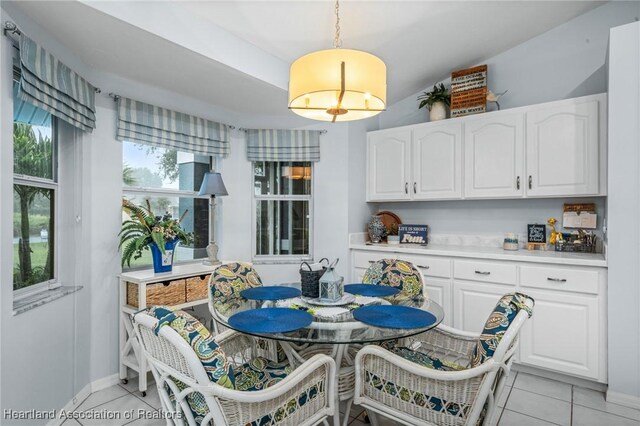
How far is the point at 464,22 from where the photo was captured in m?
2.84

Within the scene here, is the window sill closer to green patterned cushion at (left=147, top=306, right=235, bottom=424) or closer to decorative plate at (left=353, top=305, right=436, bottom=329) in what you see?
green patterned cushion at (left=147, top=306, right=235, bottom=424)

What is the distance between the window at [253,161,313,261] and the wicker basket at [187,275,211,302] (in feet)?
3.14

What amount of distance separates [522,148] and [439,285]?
4.56ft

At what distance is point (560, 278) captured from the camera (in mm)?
2674

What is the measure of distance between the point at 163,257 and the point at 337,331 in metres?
1.71

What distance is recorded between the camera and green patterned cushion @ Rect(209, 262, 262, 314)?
85.2 inches

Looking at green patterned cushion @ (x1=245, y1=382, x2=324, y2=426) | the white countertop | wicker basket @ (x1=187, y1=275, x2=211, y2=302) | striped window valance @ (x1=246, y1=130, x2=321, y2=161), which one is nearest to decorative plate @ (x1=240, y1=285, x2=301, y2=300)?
green patterned cushion @ (x1=245, y1=382, x2=324, y2=426)

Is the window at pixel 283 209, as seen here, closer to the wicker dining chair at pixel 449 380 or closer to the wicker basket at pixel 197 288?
the wicker basket at pixel 197 288

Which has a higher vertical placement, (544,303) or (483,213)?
(483,213)

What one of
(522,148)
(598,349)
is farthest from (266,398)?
(522,148)

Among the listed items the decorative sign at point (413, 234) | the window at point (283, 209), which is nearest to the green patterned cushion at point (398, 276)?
the decorative sign at point (413, 234)

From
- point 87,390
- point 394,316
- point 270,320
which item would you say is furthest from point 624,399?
point 87,390

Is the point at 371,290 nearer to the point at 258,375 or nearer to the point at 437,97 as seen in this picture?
the point at 258,375

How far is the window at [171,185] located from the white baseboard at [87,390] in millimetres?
872
